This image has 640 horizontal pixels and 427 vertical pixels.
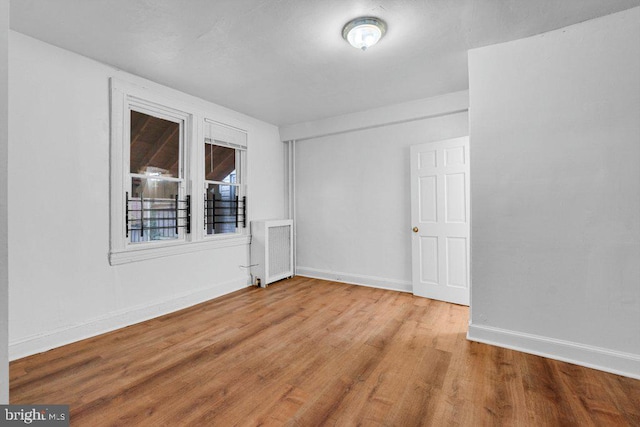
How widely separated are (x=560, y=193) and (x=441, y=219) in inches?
55.4

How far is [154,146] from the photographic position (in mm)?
3289

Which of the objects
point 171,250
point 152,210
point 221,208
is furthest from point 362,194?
point 152,210

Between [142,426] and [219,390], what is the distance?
17.3 inches

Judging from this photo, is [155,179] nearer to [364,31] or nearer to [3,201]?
[3,201]

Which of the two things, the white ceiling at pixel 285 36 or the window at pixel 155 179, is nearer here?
the white ceiling at pixel 285 36

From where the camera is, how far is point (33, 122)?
2.30 meters

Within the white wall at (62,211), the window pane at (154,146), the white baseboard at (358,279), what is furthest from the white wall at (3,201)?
the white baseboard at (358,279)

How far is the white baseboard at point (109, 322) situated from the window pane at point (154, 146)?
1.48 metres

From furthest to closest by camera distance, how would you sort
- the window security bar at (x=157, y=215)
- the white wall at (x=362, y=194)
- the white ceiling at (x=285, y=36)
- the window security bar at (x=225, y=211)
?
the white wall at (x=362, y=194) < the window security bar at (x=225, y=211) < the window security bar at (x=157, y=215) < the white ceiling at (x=285, y=36)

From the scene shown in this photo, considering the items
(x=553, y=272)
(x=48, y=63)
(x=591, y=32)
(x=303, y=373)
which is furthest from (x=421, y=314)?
(x=48, y=63)

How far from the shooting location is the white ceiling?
78.1 inches

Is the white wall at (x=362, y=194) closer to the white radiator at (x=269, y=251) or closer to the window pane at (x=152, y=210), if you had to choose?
the white radiator at (x=269, y=251)

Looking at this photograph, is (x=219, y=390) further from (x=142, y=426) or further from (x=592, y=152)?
(x=592, y=152)

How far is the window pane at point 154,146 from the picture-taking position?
10.0 feet
